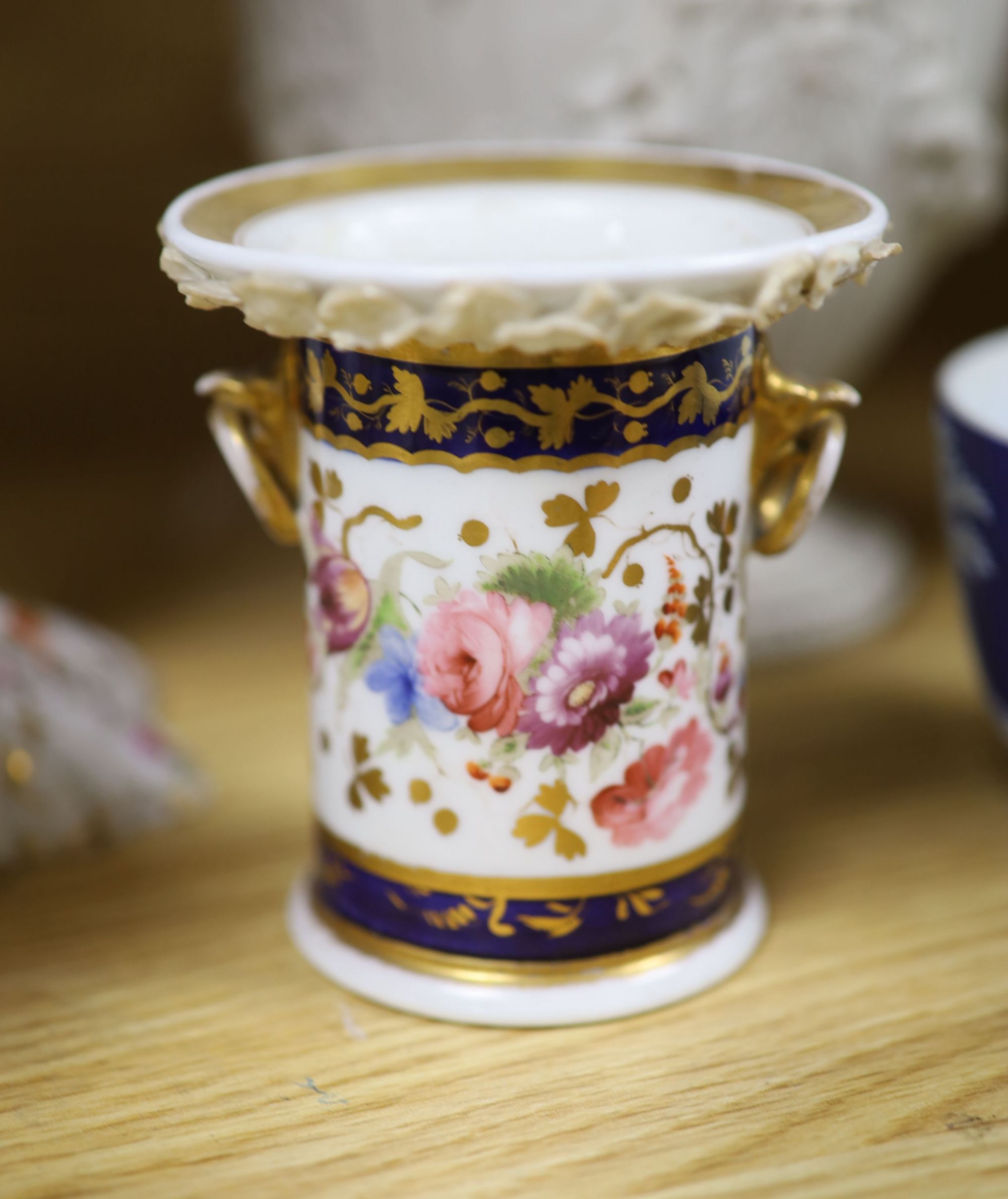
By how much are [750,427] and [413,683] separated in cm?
A: 13

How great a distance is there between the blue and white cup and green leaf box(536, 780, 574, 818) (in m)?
0.22

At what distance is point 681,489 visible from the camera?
451mm

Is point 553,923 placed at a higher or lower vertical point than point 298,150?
lower

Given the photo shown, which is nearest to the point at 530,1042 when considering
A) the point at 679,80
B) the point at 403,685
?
the point at 403,685

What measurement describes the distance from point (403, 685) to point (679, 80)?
0.31m

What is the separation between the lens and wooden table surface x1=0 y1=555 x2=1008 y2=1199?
1.34ft

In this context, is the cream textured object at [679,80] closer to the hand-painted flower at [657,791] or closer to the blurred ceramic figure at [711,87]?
the blurred ceramic figure at [711,87]

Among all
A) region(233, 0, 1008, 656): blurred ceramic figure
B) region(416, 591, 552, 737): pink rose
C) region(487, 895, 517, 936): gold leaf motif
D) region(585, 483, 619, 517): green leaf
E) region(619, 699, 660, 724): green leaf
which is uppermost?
region(233, 0, 1008, 656): blurred ceramic figure

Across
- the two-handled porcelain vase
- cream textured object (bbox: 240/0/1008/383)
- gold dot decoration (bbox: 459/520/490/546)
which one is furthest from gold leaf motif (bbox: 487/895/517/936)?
cream textured object (bbox: 240/0/1008/383)

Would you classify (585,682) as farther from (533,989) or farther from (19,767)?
(19,767)

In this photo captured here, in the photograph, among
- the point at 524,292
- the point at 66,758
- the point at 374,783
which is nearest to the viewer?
the point at 524,292

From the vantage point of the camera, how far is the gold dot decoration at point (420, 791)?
47cm

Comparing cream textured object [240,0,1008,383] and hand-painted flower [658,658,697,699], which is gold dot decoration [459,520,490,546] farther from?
cream textured object [240,0,1008,383]

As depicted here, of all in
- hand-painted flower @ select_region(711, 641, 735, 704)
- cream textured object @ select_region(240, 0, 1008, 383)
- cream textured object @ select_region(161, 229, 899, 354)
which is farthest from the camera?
cream textured object @ select_region(240, 0, 1008, 383)
